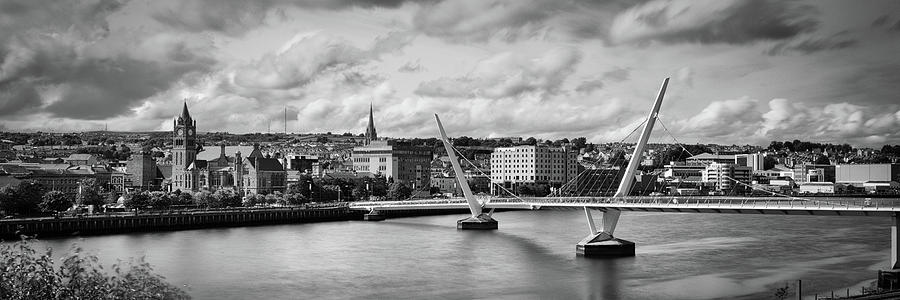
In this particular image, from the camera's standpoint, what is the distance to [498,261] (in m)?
35.0

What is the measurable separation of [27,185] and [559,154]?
6832cm

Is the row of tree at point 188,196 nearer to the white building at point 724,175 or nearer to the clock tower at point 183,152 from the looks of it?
the clock tower at point 183,152

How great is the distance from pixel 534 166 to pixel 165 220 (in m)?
60.6

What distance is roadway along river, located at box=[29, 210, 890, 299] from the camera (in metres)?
26.9

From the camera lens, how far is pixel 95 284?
41.9 ft

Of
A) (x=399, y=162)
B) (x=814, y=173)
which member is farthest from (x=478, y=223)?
(x=814, y=173)

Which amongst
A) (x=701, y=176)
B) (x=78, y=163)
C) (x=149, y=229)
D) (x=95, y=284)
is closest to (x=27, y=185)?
(x=149, y=229)

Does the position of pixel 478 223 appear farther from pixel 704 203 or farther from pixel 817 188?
pixel 817 188

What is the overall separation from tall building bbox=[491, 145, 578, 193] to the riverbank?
4392cm

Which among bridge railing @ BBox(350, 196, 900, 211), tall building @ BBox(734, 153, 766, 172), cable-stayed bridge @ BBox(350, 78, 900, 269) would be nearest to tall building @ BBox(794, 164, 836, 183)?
tall building @ BBox(734, 153, 766, 172)

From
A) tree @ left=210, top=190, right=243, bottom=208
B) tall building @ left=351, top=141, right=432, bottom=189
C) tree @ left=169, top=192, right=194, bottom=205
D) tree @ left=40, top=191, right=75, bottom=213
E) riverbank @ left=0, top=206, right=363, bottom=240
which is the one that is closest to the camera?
riverbank @ left=0, top=206, right=363, bottom=240

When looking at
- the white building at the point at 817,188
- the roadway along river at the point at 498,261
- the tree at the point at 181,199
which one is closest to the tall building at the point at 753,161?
the white building at the point at 817,188

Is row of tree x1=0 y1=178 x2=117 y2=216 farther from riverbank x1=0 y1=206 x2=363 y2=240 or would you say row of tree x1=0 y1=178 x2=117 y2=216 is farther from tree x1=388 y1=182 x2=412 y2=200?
tree x1=388 y1=182 x2=412 y2=200

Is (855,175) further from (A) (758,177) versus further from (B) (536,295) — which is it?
(B) (536,295)
